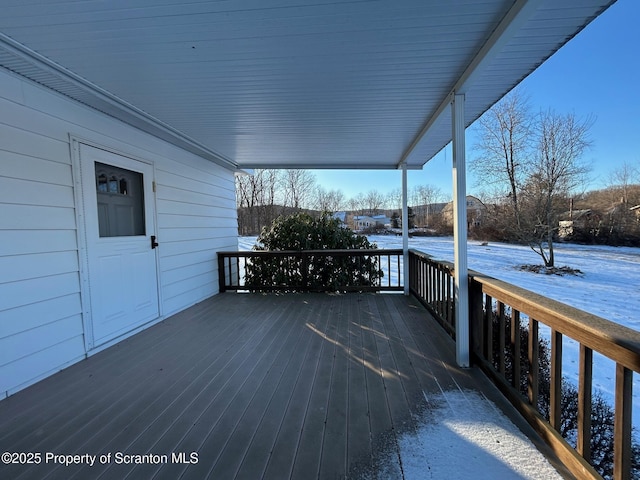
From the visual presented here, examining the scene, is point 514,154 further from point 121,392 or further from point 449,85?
point 121,392

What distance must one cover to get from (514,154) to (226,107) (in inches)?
487

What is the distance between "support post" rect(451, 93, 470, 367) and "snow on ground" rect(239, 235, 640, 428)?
1.25 m

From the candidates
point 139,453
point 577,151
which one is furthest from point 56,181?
point 577,151

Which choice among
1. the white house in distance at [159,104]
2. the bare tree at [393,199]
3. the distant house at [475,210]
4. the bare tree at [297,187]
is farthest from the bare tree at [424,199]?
the white house in distance at [159,104]

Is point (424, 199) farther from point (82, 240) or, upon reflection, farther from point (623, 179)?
point (82, 240)

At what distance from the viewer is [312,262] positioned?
5.43m

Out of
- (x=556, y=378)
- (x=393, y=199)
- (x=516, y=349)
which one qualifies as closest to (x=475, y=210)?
(x=393, y=199)

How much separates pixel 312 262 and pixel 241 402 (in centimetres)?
356

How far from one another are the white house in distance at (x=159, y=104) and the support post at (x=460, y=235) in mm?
18

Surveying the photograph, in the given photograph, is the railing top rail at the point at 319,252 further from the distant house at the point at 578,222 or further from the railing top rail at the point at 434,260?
the distant house at the point at 578,222

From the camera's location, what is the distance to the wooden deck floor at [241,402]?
1439mm

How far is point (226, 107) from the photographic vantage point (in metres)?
2.75

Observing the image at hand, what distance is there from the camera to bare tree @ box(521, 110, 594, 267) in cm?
972

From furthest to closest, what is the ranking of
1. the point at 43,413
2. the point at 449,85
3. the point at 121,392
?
the point at 449,85 < the point at 121,392 < the point at 43,413
